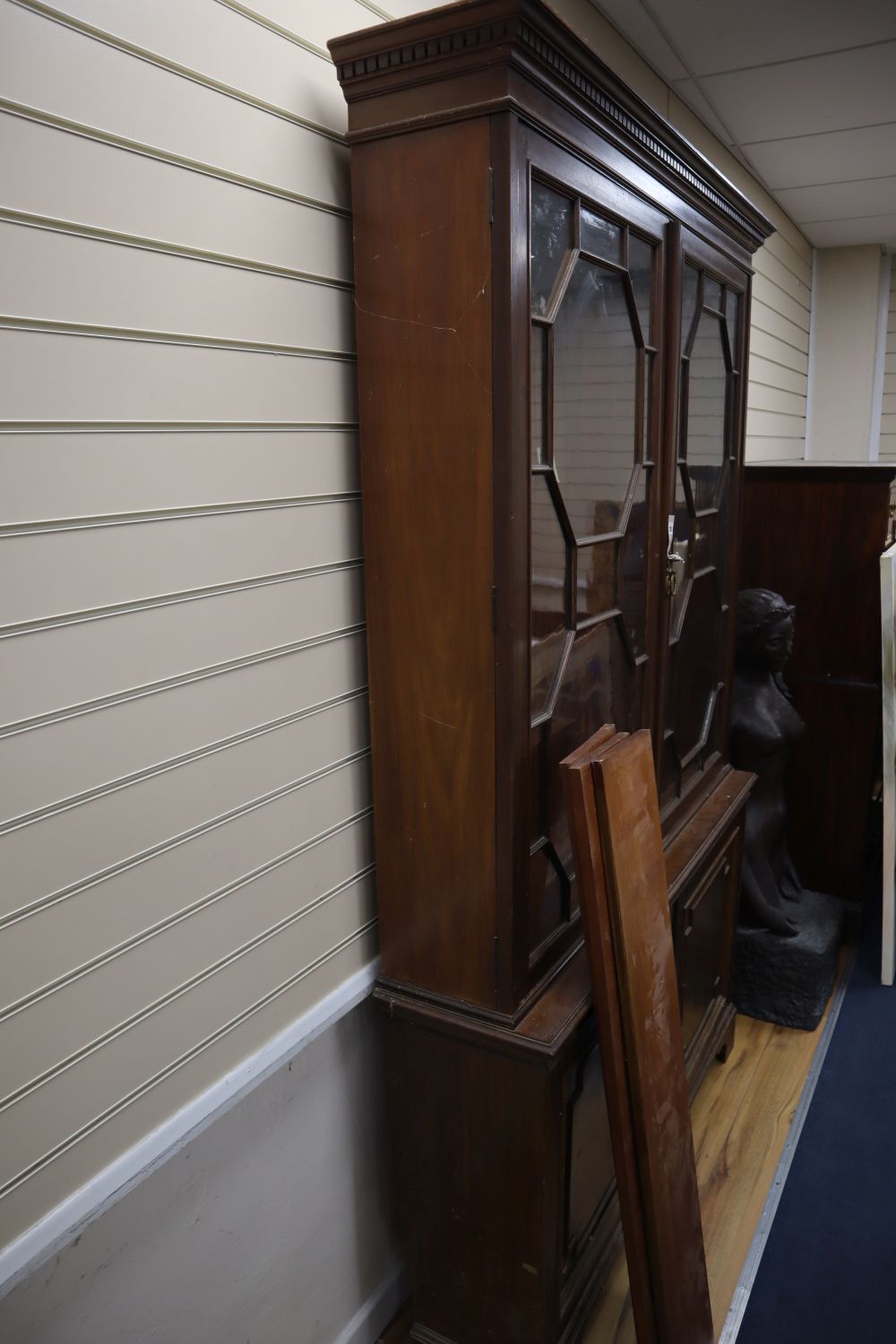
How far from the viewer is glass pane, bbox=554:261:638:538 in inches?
55.9

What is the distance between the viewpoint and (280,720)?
1.40 m

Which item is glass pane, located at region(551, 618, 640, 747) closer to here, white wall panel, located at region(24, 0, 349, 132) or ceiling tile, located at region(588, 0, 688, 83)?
white wall panel, located at region(24, 0, 349, 132)

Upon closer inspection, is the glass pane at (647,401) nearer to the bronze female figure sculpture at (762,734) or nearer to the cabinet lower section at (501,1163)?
the cabinet lower section at (501,1163)

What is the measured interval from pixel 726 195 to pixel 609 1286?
7.63ft

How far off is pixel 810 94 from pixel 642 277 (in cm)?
143

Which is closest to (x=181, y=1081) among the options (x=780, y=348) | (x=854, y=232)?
(x=780, y=348)

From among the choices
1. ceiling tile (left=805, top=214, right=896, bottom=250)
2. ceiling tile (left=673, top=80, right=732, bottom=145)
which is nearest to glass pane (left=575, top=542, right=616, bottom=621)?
ceiling tile (left=673, top=80, right=732, bottom=145)

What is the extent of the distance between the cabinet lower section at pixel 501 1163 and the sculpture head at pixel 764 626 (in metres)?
1.43

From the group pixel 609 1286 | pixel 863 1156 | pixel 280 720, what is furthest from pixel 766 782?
pixel 280 720

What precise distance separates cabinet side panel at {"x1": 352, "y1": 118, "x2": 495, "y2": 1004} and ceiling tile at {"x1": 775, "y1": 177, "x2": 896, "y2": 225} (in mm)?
2811

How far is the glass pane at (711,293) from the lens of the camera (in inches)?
78.1

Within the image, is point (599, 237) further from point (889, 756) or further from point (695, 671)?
point (889, 756)

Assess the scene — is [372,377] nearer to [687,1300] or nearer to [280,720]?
[280,720]

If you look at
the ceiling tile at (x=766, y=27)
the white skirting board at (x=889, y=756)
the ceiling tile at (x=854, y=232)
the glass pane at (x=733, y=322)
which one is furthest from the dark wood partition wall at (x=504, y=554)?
the ceiling tile at (x=854, y=232)
